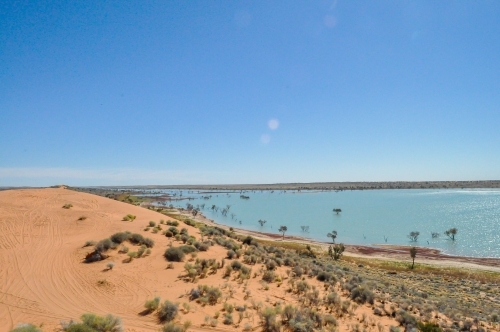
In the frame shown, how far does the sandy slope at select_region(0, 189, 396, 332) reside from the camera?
10086 mm

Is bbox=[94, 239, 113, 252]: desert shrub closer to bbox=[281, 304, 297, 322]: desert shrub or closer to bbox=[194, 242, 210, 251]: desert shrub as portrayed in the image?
bbox=[194, 242, 210, 251]: desert shrub

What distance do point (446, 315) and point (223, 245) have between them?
14.2 m

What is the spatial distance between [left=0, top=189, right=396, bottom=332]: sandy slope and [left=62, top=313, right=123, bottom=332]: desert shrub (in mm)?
708

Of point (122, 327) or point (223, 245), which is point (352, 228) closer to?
point (223, 245)

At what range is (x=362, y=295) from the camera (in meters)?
14.2

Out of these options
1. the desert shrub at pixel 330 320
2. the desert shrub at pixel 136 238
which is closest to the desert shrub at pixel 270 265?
the desert shrub at pixel 330 320

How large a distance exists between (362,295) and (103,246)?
14758 mm

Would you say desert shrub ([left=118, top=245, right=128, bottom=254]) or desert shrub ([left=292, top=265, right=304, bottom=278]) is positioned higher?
desert shrub ([left=118, top=245, right=128, bottom=254])

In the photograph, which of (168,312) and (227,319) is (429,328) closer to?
(227,319)

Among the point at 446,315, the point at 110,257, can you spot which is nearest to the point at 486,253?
the point at 446,315

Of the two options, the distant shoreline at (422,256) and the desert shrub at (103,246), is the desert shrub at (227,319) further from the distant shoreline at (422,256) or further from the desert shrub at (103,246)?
the distant shoreline at (422,256)

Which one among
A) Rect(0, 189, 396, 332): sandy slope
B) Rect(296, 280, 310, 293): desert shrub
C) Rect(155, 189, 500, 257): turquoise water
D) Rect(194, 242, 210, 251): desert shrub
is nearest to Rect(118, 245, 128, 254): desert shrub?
Rect(0, 189, 396, 332): sandy slope

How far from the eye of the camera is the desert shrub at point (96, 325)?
303 inches

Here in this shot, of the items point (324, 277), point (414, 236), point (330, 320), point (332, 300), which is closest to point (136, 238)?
point (324, 277)
